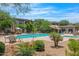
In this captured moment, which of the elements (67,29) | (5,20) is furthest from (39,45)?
(5,20)

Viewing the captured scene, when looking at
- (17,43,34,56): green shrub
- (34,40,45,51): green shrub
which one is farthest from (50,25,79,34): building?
(17,43,34,56): green shrub

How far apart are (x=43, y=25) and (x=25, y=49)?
56 cm

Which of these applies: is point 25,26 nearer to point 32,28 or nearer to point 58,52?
point 32,28

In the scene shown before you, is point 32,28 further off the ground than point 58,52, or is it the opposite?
point 32,28

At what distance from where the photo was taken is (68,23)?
162 inches

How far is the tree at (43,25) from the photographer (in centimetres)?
412

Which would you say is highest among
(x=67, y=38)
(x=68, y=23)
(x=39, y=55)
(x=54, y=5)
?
(x=54, y=5)

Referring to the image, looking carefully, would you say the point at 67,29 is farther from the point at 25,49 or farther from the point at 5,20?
the point at 5,20

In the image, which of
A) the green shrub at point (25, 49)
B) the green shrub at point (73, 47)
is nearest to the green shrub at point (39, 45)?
the green shrub at point (25, 49)

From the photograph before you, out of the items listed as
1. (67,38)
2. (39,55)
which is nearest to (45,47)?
(39,55)

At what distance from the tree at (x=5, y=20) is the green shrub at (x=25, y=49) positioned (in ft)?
1.39

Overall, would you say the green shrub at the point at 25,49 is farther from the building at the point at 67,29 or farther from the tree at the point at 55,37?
the building at the point at 67,29

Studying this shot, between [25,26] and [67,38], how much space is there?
0.81m

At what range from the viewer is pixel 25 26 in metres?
4.16
